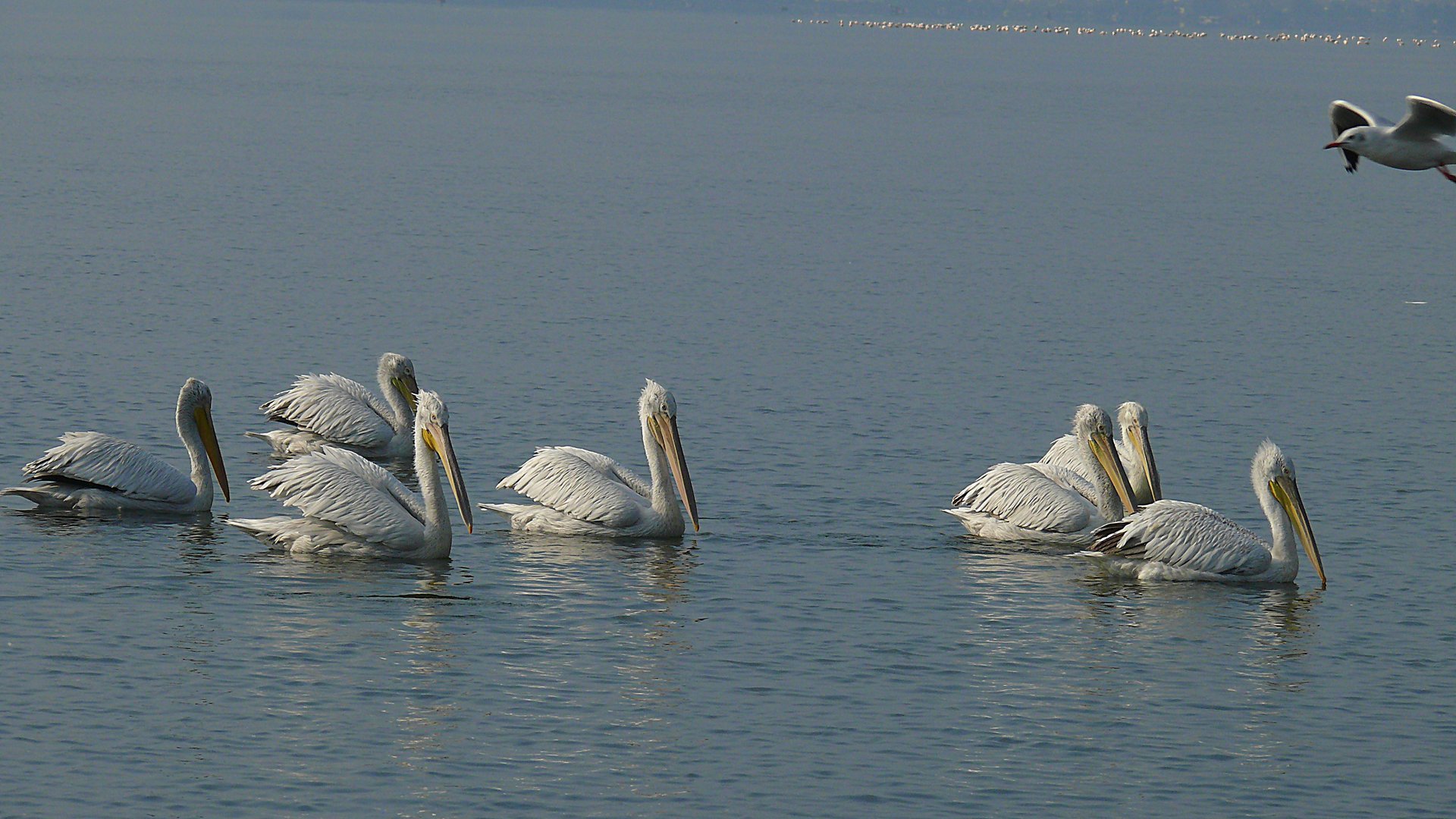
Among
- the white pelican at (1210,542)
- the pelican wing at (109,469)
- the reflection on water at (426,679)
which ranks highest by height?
the pelican wing at (109,469)

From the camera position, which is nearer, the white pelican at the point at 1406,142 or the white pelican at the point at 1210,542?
the white pelican at the point at 1406,142

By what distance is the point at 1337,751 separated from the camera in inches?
395

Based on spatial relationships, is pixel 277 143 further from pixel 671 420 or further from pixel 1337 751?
pixel 1337 751

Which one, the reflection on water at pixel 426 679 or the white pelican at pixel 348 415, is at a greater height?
the white pelican at pixel 348 415

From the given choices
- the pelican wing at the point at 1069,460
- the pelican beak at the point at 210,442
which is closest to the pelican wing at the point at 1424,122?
the pelican wing at the point at 1069,460

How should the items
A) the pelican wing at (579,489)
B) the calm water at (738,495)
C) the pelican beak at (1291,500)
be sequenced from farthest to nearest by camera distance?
the pelican wing at (579,489) → the pelican beak at (1291,500) → the calm water at (738,495)

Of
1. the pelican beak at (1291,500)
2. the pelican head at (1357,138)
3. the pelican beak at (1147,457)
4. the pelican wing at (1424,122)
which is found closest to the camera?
the pelican wing at (1424,122)

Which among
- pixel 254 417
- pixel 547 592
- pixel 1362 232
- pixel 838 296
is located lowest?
pixel 547 592

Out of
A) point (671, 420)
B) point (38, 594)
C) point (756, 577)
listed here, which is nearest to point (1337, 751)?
point (756, 577)

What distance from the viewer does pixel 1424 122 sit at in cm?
1252

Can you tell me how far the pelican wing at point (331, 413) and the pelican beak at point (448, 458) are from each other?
115 inches

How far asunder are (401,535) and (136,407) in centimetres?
510

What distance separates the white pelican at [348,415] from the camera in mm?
15648

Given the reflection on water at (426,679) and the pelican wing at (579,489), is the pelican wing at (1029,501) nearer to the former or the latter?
the pelican wing at (579,489)
